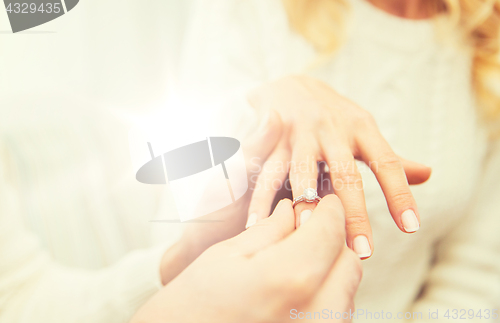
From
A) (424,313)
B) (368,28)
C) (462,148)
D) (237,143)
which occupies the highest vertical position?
Result: (368,28)

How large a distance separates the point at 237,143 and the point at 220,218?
0.28 ft

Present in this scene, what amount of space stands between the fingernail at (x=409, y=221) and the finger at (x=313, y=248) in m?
0.08

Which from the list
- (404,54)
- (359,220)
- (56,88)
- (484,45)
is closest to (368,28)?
(404,54)

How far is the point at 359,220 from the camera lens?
26 cm

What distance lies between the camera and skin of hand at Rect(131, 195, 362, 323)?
7.7 inches

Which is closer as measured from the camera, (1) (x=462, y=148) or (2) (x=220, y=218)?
(2) (x=220, y=218)

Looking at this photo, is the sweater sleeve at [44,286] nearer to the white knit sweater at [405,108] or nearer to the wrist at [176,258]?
the wrist at [176,258]

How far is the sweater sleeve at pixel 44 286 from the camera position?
0.74 ft

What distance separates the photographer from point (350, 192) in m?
0.28

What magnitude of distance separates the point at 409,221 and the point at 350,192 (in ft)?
0.21

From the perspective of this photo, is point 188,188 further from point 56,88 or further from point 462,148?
point 462,148
